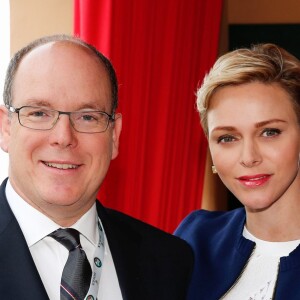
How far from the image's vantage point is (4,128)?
1644mm

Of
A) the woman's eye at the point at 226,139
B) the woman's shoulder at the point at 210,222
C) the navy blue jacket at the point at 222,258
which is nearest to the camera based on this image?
the navy blue jacket at the point at 222,258

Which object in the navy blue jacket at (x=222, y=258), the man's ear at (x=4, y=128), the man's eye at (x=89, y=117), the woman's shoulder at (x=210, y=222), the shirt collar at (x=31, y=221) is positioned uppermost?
the man's eye at (x=89, y=117)

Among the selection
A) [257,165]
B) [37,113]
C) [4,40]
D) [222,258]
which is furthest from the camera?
[4,40]

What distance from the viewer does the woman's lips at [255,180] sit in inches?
75.6

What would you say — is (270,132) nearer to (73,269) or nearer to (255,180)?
(255,180)

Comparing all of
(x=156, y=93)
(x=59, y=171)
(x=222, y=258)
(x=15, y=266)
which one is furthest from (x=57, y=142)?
(x=156, y=93)

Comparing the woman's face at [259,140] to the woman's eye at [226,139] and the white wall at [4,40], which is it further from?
the white wall at [4,40]

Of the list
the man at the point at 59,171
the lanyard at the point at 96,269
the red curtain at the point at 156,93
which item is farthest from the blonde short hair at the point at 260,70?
the red curtain at the point at 156,93

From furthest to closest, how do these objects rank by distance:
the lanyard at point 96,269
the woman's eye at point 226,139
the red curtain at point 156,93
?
the red curtain at point 156,93
the woman's eye at point 226,139
the lanyard at point 96,269

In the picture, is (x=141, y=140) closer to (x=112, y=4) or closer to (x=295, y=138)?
(x=112, y=4)

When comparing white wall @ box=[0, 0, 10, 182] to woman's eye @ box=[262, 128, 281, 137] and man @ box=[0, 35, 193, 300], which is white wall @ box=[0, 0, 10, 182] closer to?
man @ box=[0, 35, 193, 300]

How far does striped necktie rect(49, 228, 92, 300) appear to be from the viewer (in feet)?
4.94

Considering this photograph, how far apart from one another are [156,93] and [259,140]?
3.89 ft

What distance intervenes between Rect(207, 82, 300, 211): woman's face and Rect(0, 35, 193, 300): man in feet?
1.41
